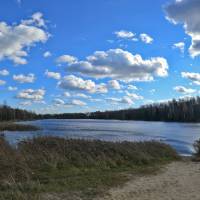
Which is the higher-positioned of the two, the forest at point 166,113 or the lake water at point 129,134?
the forest at point 166,113

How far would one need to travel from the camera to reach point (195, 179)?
13727mm

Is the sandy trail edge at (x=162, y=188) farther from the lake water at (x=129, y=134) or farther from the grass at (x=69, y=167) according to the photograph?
the lake water at (x=129, y=134)

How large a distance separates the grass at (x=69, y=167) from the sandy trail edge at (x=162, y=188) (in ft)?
1.91

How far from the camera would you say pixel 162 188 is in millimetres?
11664

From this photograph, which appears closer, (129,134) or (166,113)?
(129,134)

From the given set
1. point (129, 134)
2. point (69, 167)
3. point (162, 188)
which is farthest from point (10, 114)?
point (162, 188)

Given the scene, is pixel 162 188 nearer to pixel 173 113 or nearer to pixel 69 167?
pixel 69 167

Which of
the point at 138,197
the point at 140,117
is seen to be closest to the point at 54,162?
the point at 138,197

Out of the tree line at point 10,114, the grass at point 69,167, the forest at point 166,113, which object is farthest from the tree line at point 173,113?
the grass at point 69,167

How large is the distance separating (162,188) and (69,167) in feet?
16.0

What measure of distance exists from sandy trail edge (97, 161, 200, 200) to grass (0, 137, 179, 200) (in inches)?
23.0

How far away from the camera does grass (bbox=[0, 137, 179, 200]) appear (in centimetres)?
1064

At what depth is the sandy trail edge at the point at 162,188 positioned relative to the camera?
10367mm

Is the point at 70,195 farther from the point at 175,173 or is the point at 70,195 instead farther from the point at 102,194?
the point at 175,173
